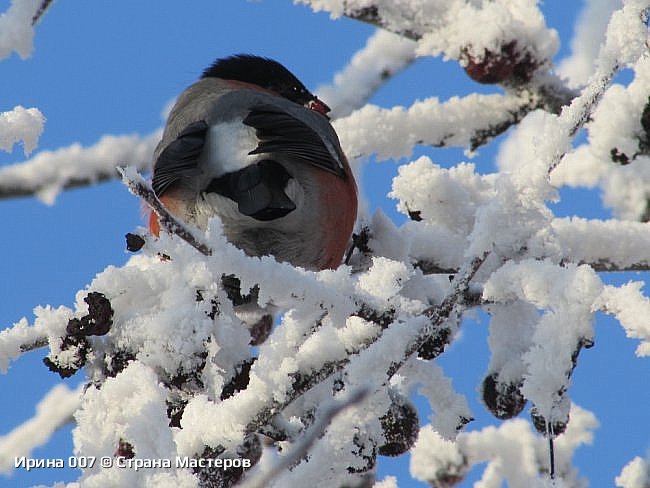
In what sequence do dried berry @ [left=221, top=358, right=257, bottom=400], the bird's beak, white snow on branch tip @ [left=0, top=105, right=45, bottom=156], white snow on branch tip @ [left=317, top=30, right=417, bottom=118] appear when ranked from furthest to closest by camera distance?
1. the bird's beak
2. white snow on branch tip @ [left=317, top=30, right=417, bottom=118]
3. dried berry @ [left=221, top=358, right=257, bottom=400]
4. white snow on branch tip @ [left=0, top=105, right=45, bottom=156]

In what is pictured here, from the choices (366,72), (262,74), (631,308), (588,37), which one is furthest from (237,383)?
(262,74)

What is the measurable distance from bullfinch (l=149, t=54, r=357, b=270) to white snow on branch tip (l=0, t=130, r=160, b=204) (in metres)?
0.19

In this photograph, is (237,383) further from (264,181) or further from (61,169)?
(61,169)

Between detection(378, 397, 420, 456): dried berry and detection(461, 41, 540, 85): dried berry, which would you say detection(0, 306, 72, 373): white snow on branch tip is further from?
detection(461, 41, 540, 85): dried berry

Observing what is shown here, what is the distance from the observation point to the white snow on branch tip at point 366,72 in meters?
3.91

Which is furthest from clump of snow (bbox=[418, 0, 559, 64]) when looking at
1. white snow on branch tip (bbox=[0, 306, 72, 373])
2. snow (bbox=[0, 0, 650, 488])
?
white snow on branch tip (bbox=[0, 306, 72, 373])

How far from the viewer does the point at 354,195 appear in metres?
3.38

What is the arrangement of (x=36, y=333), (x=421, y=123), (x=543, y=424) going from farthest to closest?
(x=421, y=123), (x=36, y=333), (x=543, y=424)

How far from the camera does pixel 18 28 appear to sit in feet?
6.63

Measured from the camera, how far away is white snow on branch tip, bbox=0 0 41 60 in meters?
1.98

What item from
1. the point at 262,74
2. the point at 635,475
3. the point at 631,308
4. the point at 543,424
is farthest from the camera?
the point at 262,74

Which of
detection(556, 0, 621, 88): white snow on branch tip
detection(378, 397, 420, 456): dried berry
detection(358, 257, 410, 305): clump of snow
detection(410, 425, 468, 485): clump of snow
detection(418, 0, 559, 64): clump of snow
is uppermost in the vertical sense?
detection(556, 0, 621, 88): white snow on branch tip

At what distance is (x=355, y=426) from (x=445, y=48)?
1857 mm

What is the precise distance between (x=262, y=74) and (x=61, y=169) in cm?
140
